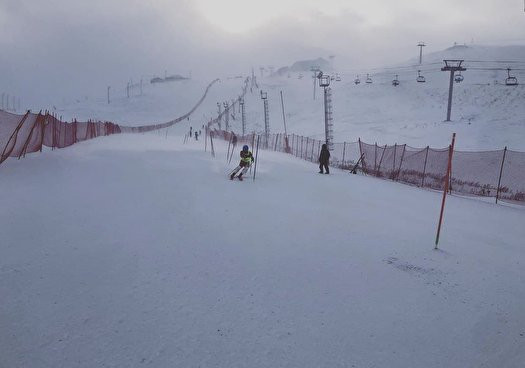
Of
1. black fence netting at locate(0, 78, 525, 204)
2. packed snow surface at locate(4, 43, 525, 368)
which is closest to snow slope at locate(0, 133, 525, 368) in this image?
packed snow surface at locate(4, 43, 525, 368)

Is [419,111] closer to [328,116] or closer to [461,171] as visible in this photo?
[328,116]

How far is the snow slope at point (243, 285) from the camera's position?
4.25 m

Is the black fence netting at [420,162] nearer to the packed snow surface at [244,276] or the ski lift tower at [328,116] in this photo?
the packed snow surface at [244,276]

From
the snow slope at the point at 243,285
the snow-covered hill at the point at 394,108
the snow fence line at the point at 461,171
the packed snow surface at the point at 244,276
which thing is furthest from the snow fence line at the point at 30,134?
the snow-covered hill at the point at 394,108

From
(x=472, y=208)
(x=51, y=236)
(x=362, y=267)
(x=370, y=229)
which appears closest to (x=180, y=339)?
(x=362, y=267)

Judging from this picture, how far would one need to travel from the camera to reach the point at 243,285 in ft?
18.7

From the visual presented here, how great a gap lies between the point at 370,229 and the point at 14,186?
30.1 ft

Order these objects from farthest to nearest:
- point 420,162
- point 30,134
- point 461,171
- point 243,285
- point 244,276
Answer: point 461,171
point 420,162
point 30,134
point 244,276
point 243,285

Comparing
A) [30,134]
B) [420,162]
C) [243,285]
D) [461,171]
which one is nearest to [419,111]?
[461,171]

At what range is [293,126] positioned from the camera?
81625 millimetres

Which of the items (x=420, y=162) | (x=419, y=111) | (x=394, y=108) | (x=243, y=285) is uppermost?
(x=394, y=108)

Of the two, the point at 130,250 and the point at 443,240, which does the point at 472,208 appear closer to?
the point at 443,240

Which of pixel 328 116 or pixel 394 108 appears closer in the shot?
pixel 328 116

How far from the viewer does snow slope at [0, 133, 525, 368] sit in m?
4.25
